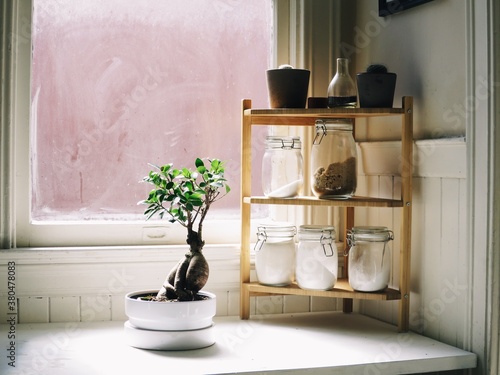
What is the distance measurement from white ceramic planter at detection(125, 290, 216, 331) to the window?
1.27ft

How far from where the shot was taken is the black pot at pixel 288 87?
186 cm

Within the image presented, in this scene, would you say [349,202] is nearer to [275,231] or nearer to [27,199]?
[275,231]

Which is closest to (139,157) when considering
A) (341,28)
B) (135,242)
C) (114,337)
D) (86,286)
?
(135,242)

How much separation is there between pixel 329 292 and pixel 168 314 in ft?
1.52

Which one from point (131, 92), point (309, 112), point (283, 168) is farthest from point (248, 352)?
point (131, 92)

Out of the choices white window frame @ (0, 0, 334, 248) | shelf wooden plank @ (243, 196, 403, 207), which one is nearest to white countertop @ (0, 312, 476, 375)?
white window frame @ (0, 0, 334, 248)

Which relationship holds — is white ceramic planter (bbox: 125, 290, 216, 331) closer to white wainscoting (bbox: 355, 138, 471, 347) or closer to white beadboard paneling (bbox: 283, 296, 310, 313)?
white beadboard paneling (bbox: 283, 296, 310, 313)

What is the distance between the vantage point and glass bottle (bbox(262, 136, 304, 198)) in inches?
76.5

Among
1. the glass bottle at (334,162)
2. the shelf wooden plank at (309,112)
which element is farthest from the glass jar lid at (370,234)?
the shelf wooden plank at (309,112)

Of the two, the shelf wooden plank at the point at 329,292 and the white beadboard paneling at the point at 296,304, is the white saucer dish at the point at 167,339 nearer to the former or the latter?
the shelf wooden plank at the point at 329,292

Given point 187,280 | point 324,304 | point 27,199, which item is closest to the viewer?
point 187,280

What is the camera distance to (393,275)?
6.55 feet

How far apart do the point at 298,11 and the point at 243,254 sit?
30.9 inches

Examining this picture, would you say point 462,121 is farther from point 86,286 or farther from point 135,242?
point 86,286
